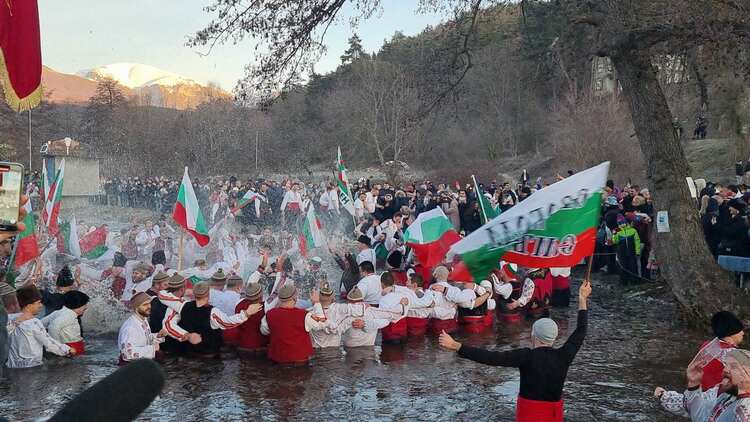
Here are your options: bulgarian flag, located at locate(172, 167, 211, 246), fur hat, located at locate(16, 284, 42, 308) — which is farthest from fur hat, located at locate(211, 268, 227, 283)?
fur hat, located at locate(16, 284, 42, 308)

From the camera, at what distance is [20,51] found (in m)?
4.32

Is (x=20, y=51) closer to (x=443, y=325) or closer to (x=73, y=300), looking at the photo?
(x=73, y=300)

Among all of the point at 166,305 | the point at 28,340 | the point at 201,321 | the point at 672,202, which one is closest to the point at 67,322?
the point at 28,340

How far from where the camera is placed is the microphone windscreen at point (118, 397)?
1.34 m

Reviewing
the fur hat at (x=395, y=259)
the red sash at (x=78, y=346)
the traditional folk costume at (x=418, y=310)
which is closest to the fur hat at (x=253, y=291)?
the traditional folk costume at (x=418, y=310)

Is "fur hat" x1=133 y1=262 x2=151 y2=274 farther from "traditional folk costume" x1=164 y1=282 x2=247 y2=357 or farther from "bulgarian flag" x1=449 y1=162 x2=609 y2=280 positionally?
"bulgarian flag" x1=449 y1=162 x2=609 y2=280

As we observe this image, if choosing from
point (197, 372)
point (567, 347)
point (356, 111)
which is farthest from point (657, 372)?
point (356, 111)

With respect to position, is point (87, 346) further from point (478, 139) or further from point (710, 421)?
point (478, 139)

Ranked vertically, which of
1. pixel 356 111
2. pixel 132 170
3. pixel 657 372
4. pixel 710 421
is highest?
pixel 356 111

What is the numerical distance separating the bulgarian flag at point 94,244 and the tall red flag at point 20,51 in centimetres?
1122

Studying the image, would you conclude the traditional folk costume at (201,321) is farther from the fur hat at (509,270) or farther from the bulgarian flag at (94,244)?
the bulgarian flag at (94,244)

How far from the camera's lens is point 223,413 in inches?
305

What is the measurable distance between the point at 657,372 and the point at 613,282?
7.31 m

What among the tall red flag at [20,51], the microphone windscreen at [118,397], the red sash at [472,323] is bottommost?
the red sash at [472,323]
